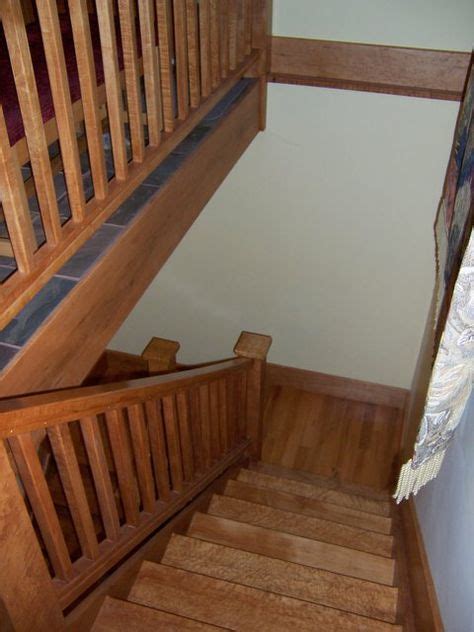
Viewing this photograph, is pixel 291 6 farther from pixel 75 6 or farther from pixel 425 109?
pixel 75 6

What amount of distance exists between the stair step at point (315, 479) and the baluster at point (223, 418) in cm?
60

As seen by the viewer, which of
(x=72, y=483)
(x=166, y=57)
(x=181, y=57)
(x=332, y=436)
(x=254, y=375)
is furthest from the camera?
(x=332, y=436)

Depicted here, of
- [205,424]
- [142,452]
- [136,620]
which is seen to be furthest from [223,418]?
[136,620]

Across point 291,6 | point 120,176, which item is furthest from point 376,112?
point 120,176

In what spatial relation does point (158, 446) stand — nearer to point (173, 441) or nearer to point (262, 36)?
point (173, 441)

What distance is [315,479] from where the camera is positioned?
143 inches

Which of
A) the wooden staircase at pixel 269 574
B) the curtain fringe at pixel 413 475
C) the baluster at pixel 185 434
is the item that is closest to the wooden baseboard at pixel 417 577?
the wooden staircase at pixel 269 574

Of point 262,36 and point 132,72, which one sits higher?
point 132,72

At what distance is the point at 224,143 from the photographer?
2.53 m

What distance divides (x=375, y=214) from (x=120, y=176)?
80.2 inches

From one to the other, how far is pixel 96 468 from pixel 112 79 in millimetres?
1103

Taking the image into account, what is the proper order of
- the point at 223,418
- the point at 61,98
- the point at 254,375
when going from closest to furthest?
the point at 61,98
the point at 223,418
the point at 254,375

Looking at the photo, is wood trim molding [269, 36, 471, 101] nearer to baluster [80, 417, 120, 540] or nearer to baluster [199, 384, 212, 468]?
baluster [199, 384, 212, 468]

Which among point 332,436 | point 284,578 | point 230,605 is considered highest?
point 230,605
